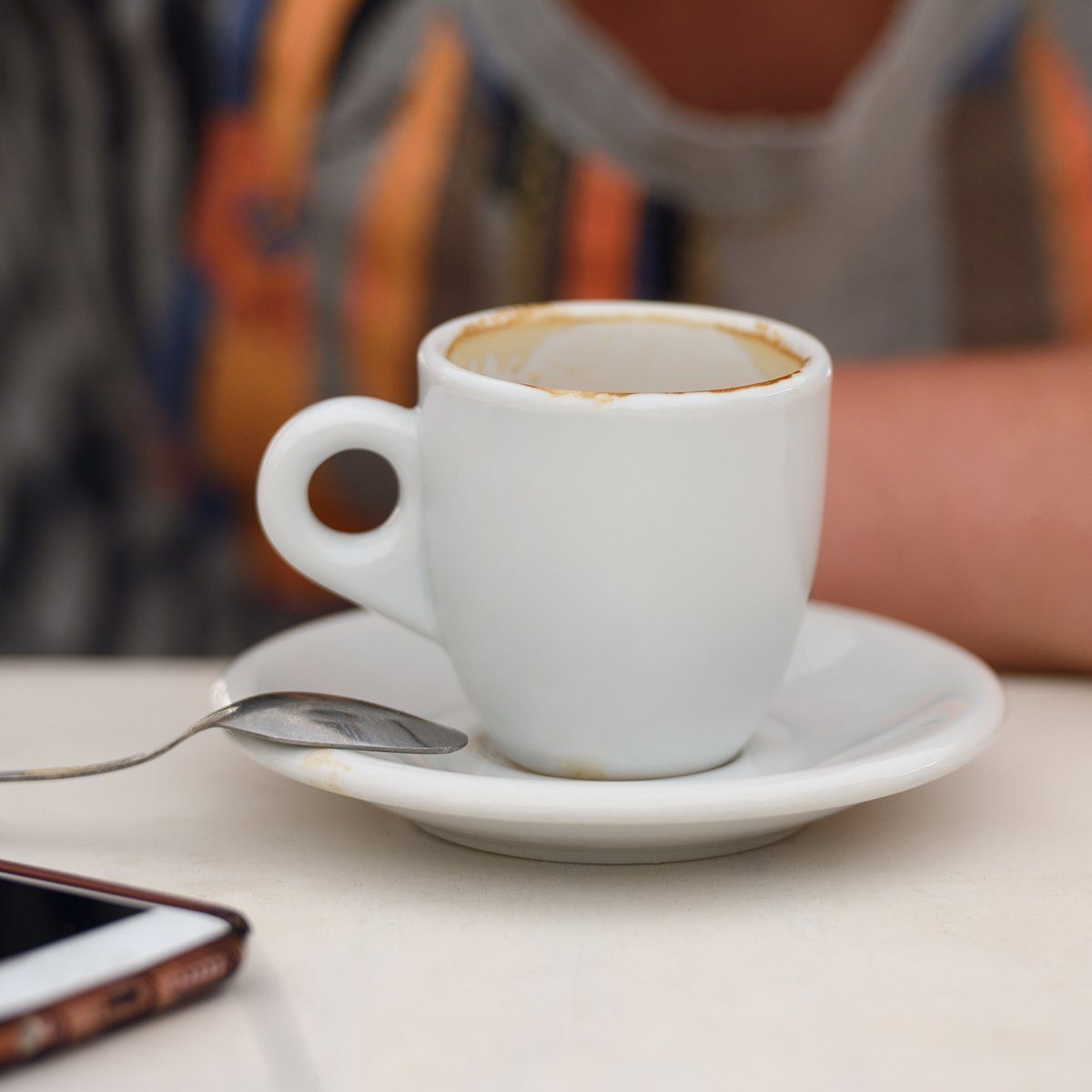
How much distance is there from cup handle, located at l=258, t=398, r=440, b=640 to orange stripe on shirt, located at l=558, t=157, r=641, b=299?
45 cm

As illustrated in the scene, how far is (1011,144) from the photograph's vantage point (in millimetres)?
923

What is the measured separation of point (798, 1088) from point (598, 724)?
0.16 metres

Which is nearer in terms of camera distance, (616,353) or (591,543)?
(591,543)

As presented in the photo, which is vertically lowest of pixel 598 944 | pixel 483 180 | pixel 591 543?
pixel 598 944

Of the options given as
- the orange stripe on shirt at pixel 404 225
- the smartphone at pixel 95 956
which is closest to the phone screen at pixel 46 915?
the smartphone at pixel 95 956

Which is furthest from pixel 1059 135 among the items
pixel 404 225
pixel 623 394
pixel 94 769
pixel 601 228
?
pixel 94 769

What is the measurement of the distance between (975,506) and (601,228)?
352 mm

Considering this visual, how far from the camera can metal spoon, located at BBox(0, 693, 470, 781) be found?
0.45 meters

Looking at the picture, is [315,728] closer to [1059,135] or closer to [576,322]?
[576,322]

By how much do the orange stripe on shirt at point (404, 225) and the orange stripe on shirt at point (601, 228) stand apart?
9 centimetres

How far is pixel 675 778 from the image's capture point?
0.49 m

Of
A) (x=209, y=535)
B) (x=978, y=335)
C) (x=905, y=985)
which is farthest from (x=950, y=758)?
(x=209, y=535)

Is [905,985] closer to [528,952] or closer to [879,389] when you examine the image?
[528,952]

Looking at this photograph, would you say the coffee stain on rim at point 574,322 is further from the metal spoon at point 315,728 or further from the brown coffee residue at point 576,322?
the metal spoon at point 315,728
